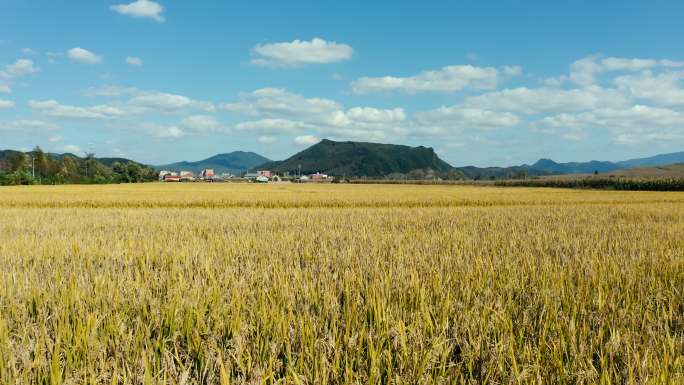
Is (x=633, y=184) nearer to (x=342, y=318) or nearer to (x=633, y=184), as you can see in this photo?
(x=633, y=184)

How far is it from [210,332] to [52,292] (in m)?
2.10

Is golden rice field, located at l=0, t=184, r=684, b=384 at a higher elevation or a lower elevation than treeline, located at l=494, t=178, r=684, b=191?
lower

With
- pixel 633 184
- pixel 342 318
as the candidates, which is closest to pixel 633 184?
pixel 633 184

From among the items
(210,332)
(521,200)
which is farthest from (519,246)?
(521,200)

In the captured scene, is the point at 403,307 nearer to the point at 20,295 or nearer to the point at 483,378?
the point at 483,378

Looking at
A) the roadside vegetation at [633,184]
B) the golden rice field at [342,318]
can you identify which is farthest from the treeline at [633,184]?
the golden rice field at [342,318]

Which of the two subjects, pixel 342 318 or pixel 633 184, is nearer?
pixel 342 318

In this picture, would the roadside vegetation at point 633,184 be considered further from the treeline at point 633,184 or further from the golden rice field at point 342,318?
the golden rice field at point 342,318

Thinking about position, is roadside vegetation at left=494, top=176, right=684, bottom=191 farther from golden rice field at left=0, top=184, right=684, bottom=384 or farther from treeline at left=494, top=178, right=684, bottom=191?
golden rice field at left=0, top=184, right=684, bottom=384

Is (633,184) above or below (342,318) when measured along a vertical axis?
above

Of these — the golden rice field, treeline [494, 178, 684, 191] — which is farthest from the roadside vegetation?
the golden rice field

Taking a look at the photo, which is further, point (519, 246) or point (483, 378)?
point (519, 246)

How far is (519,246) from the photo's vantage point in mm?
7422

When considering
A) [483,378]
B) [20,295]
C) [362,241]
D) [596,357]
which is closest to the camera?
[483,378]
